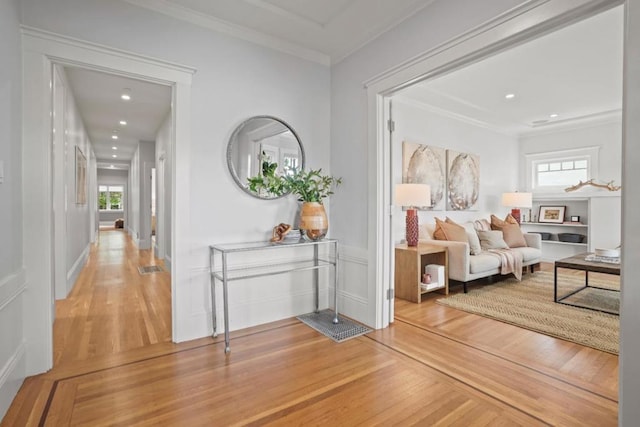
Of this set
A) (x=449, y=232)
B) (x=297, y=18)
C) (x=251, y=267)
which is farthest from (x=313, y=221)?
(x=449, y=232)

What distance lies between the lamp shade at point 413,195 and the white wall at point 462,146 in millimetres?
360

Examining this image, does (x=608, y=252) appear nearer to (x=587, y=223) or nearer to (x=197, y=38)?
(x=587, y=223)

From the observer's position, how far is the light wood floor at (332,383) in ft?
5.42

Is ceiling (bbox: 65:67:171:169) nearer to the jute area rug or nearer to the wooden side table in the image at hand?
the wooden side table

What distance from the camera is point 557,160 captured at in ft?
20.1

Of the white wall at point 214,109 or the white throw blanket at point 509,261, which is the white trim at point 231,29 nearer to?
the white wall at point 214,109

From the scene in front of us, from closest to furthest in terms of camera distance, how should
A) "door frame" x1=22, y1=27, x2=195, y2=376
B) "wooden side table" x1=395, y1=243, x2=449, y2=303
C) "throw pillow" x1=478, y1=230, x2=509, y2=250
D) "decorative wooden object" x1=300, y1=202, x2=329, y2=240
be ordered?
"door frame" x1=22, y1=27, x2=195, y2=376, "decorative wooden object" x1=300, y1=202, x2=329, y2=240, "wooden side table" x1=395, y1=243, x2=449, y2=303, "throw pillow" x1=478, y1=230, x2=509, y2=250

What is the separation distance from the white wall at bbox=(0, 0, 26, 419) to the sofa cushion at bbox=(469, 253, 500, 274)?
4.11 m

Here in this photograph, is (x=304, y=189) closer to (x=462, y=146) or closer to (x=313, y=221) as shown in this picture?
(x=313, y=221)

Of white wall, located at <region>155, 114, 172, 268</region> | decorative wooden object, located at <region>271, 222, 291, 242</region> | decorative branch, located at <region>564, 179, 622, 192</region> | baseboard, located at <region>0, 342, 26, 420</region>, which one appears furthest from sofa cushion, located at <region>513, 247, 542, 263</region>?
white wall, located at <region>155, 114, 172, 268</region>

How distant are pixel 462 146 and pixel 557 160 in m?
2.22

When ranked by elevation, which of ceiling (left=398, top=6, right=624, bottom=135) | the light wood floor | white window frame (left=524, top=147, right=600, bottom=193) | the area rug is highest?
ceiling (left=398, top=6, right=624, bottom=135)

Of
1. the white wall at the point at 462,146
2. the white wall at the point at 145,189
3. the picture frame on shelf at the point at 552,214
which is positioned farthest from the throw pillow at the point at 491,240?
the white wall at the point at 145,189

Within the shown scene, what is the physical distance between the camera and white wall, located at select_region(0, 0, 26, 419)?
1.67 meters
